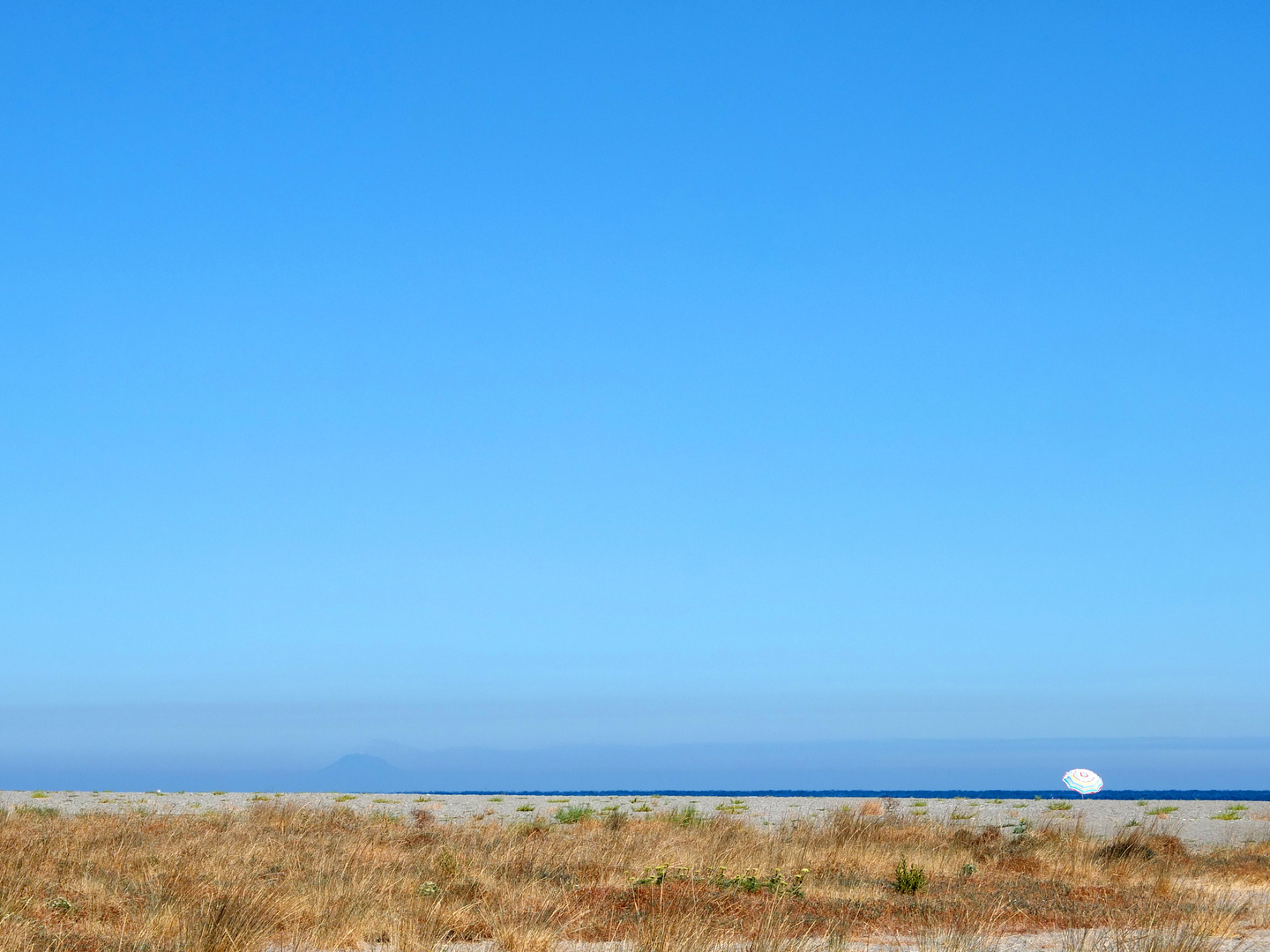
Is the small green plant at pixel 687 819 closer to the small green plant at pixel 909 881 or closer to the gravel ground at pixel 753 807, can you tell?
the gravel ground at pixel 753 807

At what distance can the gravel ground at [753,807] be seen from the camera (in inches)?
976

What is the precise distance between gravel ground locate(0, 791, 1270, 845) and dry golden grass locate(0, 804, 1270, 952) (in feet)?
16.9

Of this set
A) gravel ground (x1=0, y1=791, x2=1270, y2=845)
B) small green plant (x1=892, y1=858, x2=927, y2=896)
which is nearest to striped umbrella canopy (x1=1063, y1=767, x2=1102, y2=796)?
gravel ground (x1=0, y1=791, x2=1270, y2=845)

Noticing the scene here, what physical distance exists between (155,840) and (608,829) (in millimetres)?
7853

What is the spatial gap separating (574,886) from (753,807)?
18441mm

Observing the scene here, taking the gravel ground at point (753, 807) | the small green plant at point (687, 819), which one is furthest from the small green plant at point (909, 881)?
the small green plant at point (687, 819)

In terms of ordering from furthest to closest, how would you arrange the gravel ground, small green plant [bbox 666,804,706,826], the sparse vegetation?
the sparse vegetation
the gravel ground
small green plant [bbox 666,804,706,826]

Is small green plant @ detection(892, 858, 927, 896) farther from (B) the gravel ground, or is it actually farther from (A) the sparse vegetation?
(A) the sparse vegetation

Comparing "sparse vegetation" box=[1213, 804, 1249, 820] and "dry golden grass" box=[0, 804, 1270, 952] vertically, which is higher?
"dry golden grass" box=[0, 804, 1270, 952]

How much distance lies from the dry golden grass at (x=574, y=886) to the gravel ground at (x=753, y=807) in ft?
16.9

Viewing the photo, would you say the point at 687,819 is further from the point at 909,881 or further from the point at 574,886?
the point at 574,886

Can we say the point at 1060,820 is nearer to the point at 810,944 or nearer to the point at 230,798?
the point at 810,944

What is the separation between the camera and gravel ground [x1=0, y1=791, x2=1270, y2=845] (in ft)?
81.4

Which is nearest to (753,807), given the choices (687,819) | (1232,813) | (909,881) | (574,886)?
(687,819)
